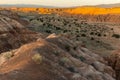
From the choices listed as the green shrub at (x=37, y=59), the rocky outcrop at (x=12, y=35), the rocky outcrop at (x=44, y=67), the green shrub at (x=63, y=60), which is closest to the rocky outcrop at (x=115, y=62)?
the rocky outcrop at (x=44, y=67)

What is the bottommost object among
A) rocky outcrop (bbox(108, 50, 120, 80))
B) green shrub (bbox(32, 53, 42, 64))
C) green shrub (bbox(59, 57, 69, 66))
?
rocky outcrop (bbox(108, 50, 120, 80))

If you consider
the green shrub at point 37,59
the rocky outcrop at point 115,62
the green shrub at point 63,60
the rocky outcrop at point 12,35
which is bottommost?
the rocky outcrop at point 12,35

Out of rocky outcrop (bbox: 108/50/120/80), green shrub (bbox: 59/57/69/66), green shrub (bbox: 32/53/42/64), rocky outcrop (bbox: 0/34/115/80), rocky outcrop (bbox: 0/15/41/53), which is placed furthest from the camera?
rocky outcrop (bbox: 0/15/41/53)

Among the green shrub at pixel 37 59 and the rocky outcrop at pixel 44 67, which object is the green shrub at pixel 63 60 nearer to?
the rocky outcrop at pixel 44 67

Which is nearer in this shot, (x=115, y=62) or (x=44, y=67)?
(x=44, y=67)

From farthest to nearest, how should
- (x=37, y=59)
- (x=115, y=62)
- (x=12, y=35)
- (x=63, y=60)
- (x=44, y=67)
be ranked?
(x=12, y=35) → (x=115, y=62) → (x=63, y=60) → (x=37, y=59) → (x=44, y=67)

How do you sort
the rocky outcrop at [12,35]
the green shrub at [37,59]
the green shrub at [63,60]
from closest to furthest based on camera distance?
1. the green shrub at [37,59]
2. the green shrub at [63,60]
3. the rocky outcrop at [12,35]

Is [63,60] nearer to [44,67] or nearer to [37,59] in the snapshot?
[37,59]

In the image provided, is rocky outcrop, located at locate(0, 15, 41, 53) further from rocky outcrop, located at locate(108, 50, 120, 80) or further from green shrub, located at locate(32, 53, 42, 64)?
green shrub, located at locate(32, 53, 42, 64)

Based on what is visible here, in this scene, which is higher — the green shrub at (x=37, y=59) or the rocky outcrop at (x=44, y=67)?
the green shrub at (x=37, y=59)

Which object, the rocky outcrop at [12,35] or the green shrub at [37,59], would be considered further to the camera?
the rocky outcrop at [12,35]

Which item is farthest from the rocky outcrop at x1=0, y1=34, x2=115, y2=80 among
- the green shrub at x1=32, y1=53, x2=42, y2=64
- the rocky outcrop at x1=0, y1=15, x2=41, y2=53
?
the rocky outcrop at x1=0, y1=15, x2=41, y2=53

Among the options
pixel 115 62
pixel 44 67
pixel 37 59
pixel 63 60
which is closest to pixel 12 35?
pixel 115 62

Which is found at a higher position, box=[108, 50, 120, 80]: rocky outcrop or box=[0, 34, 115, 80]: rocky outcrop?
box=[0, 34, 115, 80]: rocky outcrop
